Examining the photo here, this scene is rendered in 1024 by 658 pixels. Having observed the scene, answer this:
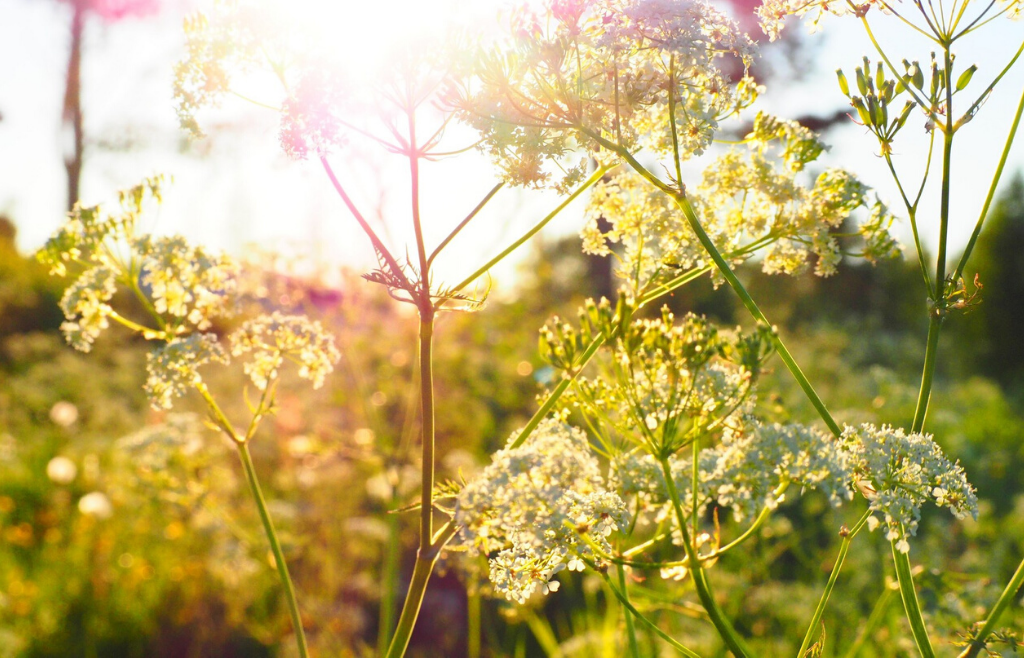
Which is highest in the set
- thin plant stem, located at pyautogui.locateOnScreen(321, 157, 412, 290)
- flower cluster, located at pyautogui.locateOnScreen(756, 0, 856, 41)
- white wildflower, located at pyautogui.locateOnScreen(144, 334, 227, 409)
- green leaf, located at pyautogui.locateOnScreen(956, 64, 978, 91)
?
flower cluster, located at pyautogui.locateOnScreen(756, 0, 856, 41)

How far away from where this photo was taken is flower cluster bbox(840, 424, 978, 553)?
1229 millimetres

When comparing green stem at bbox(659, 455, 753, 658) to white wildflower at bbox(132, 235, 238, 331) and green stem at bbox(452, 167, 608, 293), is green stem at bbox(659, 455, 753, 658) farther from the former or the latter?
white wildflower at bbox(132, 235, 238, 331)

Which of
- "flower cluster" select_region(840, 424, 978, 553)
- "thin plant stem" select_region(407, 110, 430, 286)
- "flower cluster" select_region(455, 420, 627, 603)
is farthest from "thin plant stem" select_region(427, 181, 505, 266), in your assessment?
"flower cluster" select_region(840, 424, 978, 553)

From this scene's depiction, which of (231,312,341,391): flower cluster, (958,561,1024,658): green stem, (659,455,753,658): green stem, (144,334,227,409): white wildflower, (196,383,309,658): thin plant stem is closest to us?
(659,455,753,658): green stem

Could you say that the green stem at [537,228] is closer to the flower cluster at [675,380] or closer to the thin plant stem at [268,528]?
the flower cluster at [675,380]

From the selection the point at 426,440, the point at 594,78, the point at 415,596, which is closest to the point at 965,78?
the point at 594,78

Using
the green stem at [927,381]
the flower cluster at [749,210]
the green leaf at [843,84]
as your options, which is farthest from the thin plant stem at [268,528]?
the green leaf at [843,84]

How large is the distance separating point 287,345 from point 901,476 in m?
1.39

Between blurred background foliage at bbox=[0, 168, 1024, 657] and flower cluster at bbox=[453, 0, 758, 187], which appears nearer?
flower cluster at bbox=[453, 0, 758, 187]

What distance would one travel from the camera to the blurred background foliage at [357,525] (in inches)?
146

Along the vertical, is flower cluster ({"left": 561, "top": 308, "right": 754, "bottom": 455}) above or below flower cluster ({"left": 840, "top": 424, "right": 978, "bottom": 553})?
above

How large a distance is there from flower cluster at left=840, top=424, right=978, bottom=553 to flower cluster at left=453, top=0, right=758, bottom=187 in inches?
25.6

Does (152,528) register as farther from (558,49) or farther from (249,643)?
(558,49)

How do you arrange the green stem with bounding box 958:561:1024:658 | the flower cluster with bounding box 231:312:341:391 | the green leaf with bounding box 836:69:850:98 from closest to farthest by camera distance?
the green stem with bounding box 958:561:1024:658, the green leaf with bounding box 836:69:850:98, the flower cluster with bounding box 231:312:341:391
